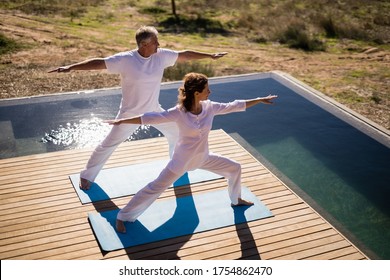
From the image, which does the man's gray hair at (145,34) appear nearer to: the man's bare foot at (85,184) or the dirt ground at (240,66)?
the man's bare foot at (85,184)

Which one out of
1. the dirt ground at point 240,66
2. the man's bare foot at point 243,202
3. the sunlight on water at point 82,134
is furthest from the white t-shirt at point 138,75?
the dirt ground at point 240,66

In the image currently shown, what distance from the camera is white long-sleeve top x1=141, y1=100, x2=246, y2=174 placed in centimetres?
419

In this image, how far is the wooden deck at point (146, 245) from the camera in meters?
4.36

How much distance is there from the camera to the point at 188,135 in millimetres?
4293

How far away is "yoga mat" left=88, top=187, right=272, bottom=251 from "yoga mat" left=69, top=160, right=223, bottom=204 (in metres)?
0.32

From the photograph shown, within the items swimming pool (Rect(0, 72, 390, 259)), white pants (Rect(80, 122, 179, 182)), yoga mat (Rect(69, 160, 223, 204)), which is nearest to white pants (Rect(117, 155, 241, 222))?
yoga mat (Rect(69, 160, 223, 204))

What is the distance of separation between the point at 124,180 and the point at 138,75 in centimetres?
133

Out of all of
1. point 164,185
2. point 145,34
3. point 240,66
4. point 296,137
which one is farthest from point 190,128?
point 240,66

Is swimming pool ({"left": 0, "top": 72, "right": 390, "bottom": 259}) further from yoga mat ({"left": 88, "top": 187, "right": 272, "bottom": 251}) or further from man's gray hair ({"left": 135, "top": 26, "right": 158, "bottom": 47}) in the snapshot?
man's gray hair ({"left": 135, "top": 26, "right": 158, "bottom": 47})

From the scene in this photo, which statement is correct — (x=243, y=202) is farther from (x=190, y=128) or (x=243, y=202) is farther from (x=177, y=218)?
(x=190, y=128)

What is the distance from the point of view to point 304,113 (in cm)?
808

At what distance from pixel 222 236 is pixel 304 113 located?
13.1ft

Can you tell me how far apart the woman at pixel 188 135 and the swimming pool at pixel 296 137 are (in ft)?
5.24
